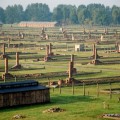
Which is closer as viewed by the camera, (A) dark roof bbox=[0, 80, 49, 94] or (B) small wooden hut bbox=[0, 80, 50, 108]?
(B) small wooden hut bbox=[0, 80, 50, 108]

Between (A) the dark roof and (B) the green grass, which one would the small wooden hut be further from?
(B) the green grass

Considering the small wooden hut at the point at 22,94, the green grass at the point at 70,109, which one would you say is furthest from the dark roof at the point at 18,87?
the green grass at the point at 70,109

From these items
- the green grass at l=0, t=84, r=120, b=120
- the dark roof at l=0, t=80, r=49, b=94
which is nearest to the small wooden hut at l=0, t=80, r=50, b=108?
the dark roof at l=0, t=80, r=49, b=94

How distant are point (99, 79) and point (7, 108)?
19301 millimetres

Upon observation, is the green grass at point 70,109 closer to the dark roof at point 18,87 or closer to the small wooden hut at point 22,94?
the small wooden hut at point 22,94

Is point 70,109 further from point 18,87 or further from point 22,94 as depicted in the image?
point 18,87

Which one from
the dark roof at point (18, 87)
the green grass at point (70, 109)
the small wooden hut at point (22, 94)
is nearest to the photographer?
the green grass at point (70, 109)

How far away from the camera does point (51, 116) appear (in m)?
25.2

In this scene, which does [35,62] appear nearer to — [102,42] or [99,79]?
[99,79]

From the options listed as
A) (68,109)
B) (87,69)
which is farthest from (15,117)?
(87,69)

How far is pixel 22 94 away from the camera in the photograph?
28781 millimetres

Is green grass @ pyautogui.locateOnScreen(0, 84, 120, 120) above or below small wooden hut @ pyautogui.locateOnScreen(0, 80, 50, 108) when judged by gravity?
below

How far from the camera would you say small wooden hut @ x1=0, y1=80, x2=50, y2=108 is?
2822 centimetres

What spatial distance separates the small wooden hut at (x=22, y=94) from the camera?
28.2m
